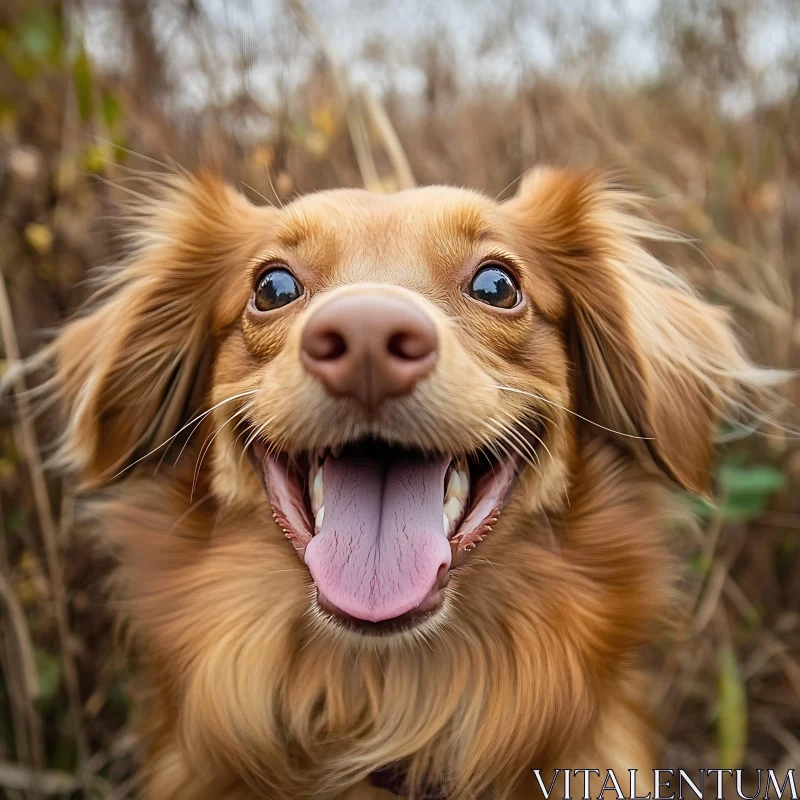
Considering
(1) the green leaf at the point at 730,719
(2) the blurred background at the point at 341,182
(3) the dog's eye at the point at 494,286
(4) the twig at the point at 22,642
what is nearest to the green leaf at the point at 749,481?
(2) the blurred background at the point at 341,182

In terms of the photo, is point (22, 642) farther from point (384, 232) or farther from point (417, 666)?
point (384, 232)

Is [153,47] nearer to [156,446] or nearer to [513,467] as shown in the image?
[156,446]

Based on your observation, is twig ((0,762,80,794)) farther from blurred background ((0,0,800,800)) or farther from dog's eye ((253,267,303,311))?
dog's eye ((253,267,303,311))

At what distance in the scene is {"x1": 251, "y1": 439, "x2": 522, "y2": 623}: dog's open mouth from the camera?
1.60m

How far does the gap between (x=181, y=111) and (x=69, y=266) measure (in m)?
0.85

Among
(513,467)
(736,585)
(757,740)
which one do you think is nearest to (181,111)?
(513,467)

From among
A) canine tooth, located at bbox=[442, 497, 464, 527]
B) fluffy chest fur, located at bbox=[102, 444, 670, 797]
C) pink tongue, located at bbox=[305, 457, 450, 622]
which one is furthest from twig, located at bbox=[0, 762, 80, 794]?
canine tooth, located at bbox=[442, 497, 464, 527]

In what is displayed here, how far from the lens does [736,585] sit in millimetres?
3113

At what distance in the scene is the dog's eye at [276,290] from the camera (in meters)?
1.89

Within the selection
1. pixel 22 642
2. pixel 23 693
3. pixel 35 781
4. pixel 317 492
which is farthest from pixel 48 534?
pixel 317 492

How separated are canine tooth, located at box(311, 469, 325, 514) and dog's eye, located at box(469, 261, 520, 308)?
586 millimetres

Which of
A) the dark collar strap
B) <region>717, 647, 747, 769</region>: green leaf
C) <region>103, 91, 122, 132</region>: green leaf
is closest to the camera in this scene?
the dark collar strap

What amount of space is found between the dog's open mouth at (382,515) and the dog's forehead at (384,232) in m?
0.47

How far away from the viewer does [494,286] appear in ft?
6.18
